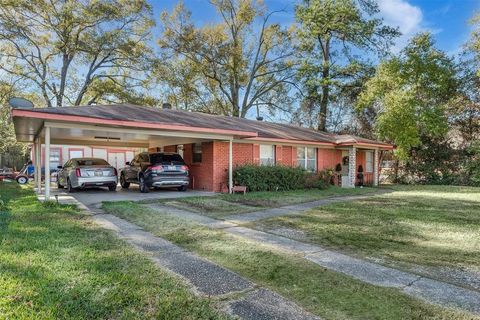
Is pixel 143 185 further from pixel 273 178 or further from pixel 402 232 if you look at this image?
pixel 402 232

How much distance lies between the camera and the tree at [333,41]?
1069 inches

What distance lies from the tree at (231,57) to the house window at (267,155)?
15.4 meters

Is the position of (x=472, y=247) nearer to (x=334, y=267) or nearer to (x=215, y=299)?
(x=334, y=267)

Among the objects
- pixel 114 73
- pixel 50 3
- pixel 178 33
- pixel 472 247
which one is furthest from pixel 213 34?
pixel 472 247

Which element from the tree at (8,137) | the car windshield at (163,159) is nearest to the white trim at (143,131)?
the car windshield at (163,159)

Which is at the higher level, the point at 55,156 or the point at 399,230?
the point at 55,156

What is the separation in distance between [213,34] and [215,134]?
1992 cm

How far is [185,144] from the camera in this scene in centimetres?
1636

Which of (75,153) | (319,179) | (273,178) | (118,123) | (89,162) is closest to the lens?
(118,123)

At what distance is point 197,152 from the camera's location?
15.5 meters

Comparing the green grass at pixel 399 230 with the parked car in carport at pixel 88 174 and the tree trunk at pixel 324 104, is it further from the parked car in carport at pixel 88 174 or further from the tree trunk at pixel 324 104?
the tree trunk at pixel 324 104

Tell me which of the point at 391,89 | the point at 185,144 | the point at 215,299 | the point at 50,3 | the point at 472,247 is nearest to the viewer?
the point at 215,299

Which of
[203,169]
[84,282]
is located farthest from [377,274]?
[203,169]

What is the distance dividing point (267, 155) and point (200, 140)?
12.0 ft
